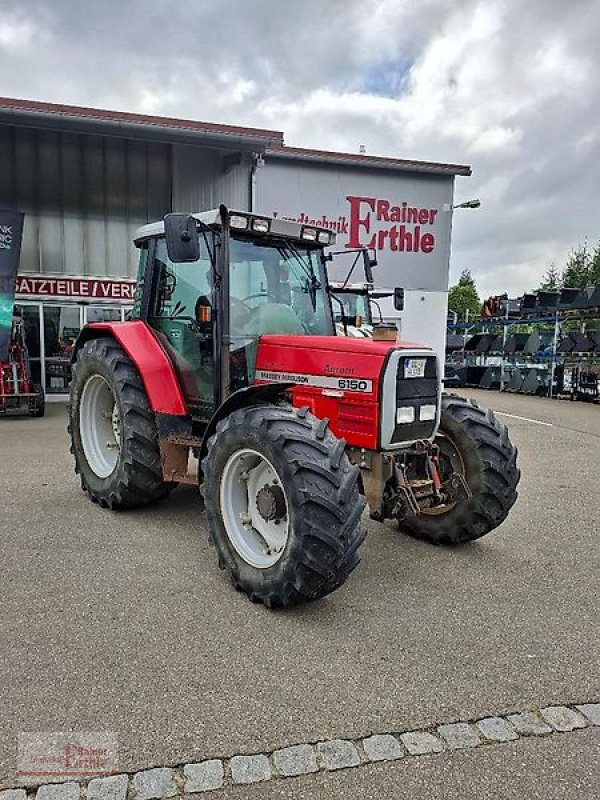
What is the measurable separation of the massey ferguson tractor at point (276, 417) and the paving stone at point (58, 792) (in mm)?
1393

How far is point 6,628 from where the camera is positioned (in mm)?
3139

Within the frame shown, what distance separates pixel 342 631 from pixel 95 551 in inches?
76.7

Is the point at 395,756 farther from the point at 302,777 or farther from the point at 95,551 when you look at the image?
the point at 95,551

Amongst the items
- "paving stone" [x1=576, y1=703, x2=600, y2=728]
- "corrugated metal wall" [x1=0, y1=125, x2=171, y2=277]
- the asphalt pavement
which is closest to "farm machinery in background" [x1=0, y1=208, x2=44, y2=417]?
"corrugated metal wall" [x1=0, y1=125, x2=171, y2=277]

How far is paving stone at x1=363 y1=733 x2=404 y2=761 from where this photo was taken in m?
2.30

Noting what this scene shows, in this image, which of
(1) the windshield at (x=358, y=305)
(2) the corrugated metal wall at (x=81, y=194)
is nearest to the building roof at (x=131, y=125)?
(2) the corrugated metal wall at (x=81, y=194)

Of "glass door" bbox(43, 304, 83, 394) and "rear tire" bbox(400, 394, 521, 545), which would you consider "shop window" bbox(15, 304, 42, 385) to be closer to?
"glass door" bbox(43, 304, 83, 394)

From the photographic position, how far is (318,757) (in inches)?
90.0

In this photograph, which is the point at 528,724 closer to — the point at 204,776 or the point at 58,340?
the point at 204,776

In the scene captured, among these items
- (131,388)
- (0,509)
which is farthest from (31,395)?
(131,388)

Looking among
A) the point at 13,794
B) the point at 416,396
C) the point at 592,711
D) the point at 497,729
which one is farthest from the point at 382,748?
the point at 416,396

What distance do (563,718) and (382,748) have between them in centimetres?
82

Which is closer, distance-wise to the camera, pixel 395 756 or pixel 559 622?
pixel 395 756

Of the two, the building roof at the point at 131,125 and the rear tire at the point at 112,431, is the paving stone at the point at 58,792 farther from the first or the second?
the building roof at the point at 131,125
